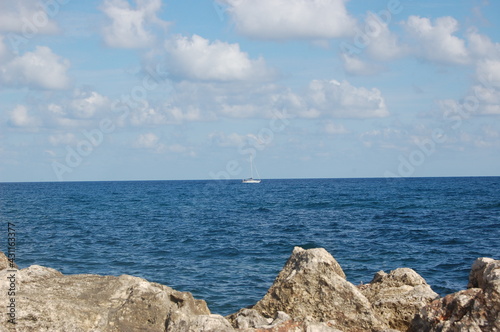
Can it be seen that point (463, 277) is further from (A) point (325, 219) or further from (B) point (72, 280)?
(A) point (325, 219)

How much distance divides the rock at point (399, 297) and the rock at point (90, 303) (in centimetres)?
391

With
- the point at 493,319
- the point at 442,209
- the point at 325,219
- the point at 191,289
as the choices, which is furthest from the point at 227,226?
the point at 493,319

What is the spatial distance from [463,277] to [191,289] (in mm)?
13041

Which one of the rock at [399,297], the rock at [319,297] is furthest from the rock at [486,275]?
the rock at [319,297]

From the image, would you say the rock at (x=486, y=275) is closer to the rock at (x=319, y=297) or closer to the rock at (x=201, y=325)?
the rock at (x=319, y=297)

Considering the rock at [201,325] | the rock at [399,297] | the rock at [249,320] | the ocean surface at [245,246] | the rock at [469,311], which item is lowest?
the ocean surface at [245,246]

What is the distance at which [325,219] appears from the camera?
2030 inches

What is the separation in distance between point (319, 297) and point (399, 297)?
5.69ft

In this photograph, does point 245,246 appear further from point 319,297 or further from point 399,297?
point 399,297

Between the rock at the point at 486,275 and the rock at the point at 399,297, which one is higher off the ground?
the rock at the point at 486,275

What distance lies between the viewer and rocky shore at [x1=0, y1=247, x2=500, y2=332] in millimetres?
7957

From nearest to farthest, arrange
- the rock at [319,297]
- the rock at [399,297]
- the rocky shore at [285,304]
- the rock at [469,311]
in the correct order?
1. the rock at [469,311]
2. the rocky shore at [285,304]
3. the rock at [319,297]
4. the rock at [399,297]

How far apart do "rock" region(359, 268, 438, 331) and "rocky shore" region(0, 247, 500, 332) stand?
21mm

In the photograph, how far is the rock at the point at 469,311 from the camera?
739cm
